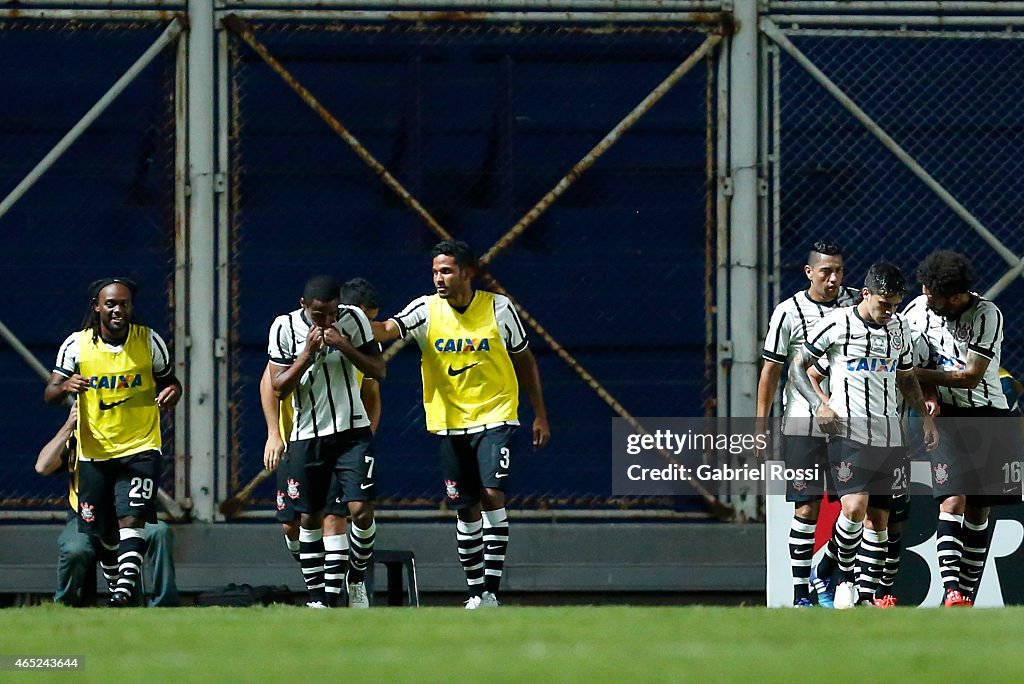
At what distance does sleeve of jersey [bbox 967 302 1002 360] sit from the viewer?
1016 cm

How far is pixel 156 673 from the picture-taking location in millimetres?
6164

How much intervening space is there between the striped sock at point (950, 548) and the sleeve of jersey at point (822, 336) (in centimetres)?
126

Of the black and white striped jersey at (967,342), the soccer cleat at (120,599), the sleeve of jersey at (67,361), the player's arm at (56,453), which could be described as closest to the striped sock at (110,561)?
the soccer cleat at (120,599)

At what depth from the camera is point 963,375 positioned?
10.2 meters

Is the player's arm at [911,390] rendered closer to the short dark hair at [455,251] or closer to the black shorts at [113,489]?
the short dark hair at [455,251]

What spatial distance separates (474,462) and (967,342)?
2839 millimetres

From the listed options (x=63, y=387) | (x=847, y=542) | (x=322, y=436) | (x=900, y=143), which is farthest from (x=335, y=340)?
(x=900, y=143)

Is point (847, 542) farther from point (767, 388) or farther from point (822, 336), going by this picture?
point (822, 336)

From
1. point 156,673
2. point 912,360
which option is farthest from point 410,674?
point 912,360

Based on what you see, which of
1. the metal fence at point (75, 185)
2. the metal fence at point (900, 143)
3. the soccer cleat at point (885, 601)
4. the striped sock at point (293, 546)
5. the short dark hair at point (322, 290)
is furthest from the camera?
the metal fence at point (900, 143)

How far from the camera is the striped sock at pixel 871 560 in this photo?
33.4 ft

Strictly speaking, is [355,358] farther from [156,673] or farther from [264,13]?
[156,673]

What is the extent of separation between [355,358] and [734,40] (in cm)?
386

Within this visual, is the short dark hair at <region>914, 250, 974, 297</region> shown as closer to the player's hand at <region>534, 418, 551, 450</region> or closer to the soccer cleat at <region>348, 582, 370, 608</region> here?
the player's hand at <region>534, 418, 551, 450</region>
